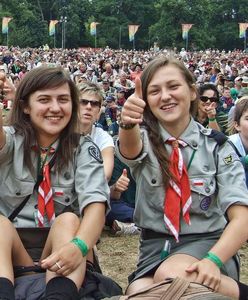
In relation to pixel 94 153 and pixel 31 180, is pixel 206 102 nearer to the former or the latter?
pixel 94 153

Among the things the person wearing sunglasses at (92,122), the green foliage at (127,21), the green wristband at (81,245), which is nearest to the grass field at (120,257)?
the person wearing sunglasses at (92,122)

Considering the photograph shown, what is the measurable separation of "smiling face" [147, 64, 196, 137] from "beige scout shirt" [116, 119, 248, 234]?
0.11 m

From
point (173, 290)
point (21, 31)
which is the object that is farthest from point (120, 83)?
point (21, 31)

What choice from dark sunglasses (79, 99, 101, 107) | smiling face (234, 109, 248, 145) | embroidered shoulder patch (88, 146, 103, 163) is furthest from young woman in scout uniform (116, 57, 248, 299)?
dark sunglasses (79, 99, 101, 107)

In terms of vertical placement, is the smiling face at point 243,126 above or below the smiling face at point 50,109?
below

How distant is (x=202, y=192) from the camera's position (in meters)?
2.52

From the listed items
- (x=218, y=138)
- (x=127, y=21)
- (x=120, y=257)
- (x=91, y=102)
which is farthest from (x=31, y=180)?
(x=127, y=21)

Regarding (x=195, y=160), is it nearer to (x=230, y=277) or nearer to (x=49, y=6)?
(x=230, y=277)

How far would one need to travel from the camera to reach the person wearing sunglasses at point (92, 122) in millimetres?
4306

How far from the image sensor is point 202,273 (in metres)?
2.16

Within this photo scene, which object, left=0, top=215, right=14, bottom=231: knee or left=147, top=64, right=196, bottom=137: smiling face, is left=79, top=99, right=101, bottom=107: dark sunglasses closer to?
left=147, top=64, right=196, bottom=137: smiling face

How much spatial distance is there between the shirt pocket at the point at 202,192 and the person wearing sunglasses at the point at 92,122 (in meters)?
1.76

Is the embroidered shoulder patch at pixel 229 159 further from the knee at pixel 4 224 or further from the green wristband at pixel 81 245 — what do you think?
the knee at pixel 4 224

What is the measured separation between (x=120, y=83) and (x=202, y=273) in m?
12.2
